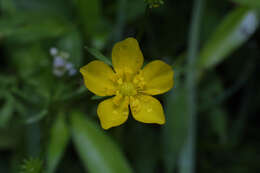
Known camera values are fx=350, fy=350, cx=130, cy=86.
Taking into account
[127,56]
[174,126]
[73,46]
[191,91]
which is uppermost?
[127,56]

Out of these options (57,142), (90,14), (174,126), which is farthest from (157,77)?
(90,14)

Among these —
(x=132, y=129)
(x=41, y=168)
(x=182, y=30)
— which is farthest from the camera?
(x=182, y=30)

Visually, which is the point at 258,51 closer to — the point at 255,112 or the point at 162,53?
the point at 255,112

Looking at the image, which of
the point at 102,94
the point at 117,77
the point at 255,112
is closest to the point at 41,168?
the point at 102,94

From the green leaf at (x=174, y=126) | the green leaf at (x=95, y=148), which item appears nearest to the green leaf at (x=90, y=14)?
the green leaf at (x=95, y=148)

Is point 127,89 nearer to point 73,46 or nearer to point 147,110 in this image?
point 147,110

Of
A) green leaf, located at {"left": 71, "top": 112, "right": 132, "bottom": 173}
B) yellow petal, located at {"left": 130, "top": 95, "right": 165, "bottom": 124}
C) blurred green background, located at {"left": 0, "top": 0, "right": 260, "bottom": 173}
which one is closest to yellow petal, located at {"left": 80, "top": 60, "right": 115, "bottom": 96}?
yellow petal, located at {"left": 130, "top": 95, "right": 165, "bottom": 124}

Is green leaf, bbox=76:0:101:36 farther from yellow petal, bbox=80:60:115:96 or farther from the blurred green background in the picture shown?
yellow petal, bbox=80:60:115:96
